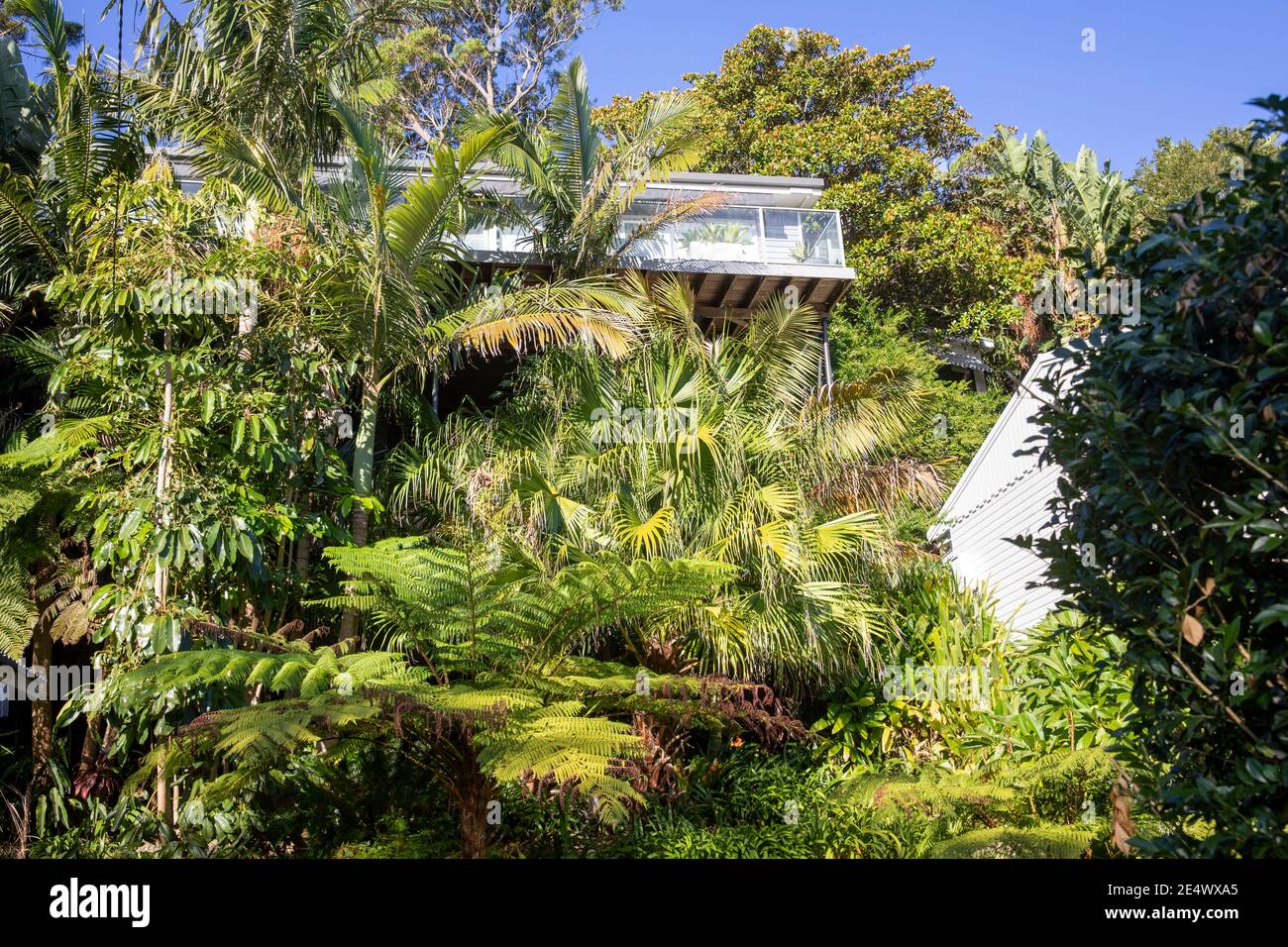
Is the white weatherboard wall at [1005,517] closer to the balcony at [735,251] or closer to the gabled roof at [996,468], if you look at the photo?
the gabled roof at [996,468]

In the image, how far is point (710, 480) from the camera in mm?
8484

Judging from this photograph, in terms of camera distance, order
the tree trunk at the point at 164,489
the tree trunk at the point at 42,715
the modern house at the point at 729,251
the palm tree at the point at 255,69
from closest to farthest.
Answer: the tree trunk at the point at 164,489
the tree trunk at the point at 42,715
the palm tree at the point at 255,69
the modern house at the point at 729,251

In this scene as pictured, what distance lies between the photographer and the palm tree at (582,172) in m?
10.8

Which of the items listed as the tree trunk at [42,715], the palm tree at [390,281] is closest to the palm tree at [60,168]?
the palm tree at [390,281]

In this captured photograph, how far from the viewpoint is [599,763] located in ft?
16.5

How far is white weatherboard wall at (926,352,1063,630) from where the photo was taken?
10.6 meters

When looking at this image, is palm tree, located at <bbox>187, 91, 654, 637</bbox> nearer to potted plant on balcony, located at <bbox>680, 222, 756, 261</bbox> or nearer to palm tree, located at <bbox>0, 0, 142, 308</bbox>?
palm tree, located at <bbox>0, 0, 142, 308</bbox>

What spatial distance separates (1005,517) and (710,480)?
15.8ft

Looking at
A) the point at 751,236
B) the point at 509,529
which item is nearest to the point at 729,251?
the point at 751,236

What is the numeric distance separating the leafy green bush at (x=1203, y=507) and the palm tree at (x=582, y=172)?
8.03 m

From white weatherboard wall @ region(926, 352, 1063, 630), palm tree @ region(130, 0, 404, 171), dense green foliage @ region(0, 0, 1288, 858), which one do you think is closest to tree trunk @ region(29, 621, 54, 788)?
dense green foliage @ region(0, 0, 1288, 858)

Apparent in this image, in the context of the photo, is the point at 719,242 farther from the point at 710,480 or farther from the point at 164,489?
the point at 164,489
